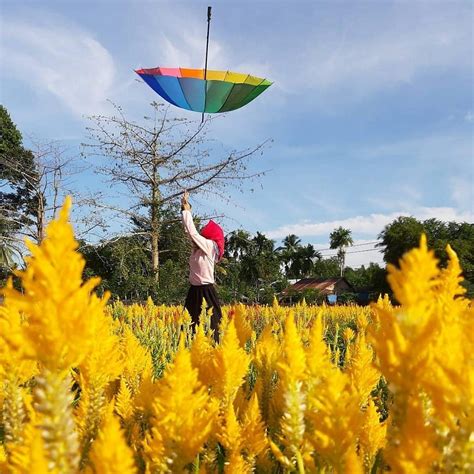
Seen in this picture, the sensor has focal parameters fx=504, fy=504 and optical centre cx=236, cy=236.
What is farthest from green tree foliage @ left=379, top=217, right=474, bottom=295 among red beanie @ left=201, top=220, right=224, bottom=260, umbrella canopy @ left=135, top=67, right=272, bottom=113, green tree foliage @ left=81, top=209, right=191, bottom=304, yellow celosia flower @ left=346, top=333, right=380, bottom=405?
yellow celosia flower @ left=346, top=333, right=380, bottom=405

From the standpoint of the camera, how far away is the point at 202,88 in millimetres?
16656

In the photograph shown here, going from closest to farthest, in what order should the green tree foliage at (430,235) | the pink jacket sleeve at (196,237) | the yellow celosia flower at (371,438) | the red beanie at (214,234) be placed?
the yellow celosia flower at (371,438)
the pink jacket sleeve at (196,237)
the red beanie at (214,234)
the green tree foliage at (430,235)

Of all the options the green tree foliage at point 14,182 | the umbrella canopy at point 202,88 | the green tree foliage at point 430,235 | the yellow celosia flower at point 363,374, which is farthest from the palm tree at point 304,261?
the yellow celosia flower at point 363,374

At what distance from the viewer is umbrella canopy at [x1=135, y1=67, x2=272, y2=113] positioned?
1630 cm

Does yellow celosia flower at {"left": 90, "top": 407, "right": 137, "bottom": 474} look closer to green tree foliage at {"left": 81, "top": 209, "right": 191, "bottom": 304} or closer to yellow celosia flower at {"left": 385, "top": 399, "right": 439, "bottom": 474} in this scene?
yellow celosia flower at {"left": 385, "top": 399, "right": 439, "bottom": 474}

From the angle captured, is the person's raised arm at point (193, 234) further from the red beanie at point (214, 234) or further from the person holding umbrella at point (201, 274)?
the red beanie at point (214, 234)

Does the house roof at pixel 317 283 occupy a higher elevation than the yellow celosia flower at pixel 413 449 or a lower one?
higher

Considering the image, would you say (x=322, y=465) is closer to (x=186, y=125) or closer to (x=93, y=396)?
(x=93, y=396)

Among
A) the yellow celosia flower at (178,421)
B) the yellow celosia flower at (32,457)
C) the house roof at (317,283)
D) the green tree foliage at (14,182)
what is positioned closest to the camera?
the yellow celosia flower at (32,457)

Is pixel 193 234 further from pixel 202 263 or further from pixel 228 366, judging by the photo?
pixel 228 366

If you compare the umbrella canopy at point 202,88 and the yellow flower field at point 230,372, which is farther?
the umbrella canopy at point 202,88

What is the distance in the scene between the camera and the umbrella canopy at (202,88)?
642 inches

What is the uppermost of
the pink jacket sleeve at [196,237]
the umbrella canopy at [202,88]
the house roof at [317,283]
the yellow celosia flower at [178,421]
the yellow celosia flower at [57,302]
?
the umbrella canopy at [202,88]

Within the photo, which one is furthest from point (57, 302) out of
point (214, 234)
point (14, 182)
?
point (14, 182)
